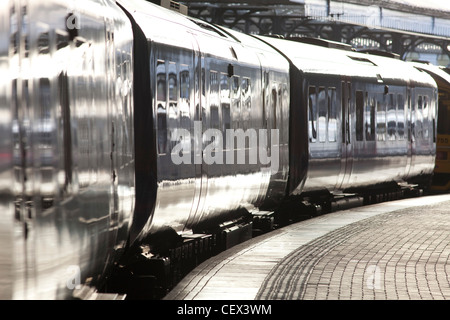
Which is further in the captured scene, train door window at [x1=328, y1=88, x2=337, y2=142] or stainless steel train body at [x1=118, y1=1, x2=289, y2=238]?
train door window at [x1=328, y1=88, x2=337, y2=142]

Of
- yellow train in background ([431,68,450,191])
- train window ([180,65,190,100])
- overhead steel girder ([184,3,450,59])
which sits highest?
overhead steel girder ([184,3,450,59])

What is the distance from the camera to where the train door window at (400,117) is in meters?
23.0

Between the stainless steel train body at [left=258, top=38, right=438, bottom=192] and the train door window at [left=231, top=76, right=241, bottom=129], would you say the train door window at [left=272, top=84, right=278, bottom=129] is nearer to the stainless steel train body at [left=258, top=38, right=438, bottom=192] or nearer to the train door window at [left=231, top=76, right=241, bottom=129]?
the stainless steel train body at [left=258, top=38, right=438, bottom=192]

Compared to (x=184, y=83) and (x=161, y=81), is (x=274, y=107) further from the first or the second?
(x=161, y=81)

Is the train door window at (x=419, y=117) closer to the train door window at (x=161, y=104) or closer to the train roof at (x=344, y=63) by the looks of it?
the train roof at (x=344, y=63)

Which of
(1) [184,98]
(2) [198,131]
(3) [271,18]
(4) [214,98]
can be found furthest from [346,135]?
(3) [271,18]

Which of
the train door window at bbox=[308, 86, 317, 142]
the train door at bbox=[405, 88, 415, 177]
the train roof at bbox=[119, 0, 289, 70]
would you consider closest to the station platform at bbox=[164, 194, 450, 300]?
the train door window at bbox=[308, 86, 317, 142]

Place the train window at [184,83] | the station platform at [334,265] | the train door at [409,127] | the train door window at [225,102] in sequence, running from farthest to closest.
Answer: the train door at [409,127] → the train door window at [225,102] → the train window at [184,83] → the station platform at [334,265]

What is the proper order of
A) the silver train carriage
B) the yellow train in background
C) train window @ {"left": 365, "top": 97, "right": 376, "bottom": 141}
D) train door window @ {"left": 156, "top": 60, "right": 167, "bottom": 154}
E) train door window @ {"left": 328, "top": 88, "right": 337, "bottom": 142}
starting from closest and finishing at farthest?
the silver train carriage
train door window @ {"left": 156, "top": 60, "right": 167, "bottom": 154}
train door window @ {"left": 328, "top": 88, "right": 337, "bottom": 142}
train window @ {"left": 365, "top": 97, "right": 376, "bottom": 141}
the yellow train in background

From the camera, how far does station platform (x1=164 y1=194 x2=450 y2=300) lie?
9.21 m

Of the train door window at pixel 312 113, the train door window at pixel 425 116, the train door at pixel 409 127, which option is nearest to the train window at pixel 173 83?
the train door window at pixel 312 113

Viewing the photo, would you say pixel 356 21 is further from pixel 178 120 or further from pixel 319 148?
pixel 178 120

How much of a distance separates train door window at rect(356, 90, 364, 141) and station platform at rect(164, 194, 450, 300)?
12.5 feet

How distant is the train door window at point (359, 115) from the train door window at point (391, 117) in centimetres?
189
